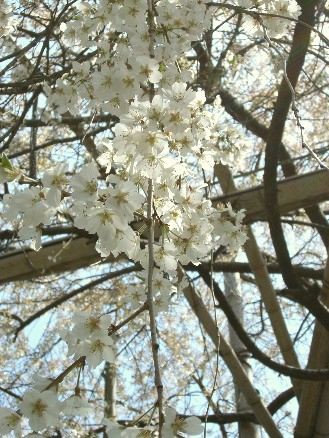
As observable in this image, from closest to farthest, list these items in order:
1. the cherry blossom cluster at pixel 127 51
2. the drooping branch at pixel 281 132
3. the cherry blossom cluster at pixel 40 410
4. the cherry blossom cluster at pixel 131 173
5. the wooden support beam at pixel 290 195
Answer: the cherry blossom cluster at pixel 40 410
the cherry blossom cluster at pixel 131 173
the cherry blossom cluster at pixel 127 51
the drooping branch at pixel 281 132
the wooden support beam at pixel 290 195

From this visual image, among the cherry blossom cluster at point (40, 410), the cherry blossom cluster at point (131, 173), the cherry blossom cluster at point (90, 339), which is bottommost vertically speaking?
the cherry blossom cluster at point (40, 410)

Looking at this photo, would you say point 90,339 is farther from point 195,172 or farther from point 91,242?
point 91,242

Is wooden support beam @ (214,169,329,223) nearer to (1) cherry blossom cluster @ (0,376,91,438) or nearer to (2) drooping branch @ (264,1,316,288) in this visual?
(2) drooping branch @ (264,1,316,288)

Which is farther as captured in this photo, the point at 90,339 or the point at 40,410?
the point at 90,339

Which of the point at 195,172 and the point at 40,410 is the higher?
the point at 195,172

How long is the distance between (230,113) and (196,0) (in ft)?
6.15

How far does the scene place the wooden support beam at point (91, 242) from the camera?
3158 mm

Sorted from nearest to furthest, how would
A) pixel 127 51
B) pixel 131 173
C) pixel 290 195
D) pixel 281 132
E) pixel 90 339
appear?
pixel 90 339, pixel 131 173, pixel 127 51, pixel 281 132, pixel 290 195

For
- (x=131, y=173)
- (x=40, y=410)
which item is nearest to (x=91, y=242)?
(x=131, y=173)

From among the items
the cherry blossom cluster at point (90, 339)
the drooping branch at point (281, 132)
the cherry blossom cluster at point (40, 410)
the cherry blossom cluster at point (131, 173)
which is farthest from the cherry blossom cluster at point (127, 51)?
the cherry blossom cluster at point (40, 410)

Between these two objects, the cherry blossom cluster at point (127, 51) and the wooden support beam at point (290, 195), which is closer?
the cherry blossom cluster at point (127, 51)

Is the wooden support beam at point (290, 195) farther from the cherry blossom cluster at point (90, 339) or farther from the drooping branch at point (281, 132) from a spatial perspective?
the cherry blossom cluster at point (90, 339)

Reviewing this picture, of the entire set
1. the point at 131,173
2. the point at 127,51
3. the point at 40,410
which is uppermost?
the point at 127,51

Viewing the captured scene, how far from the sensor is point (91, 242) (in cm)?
321
